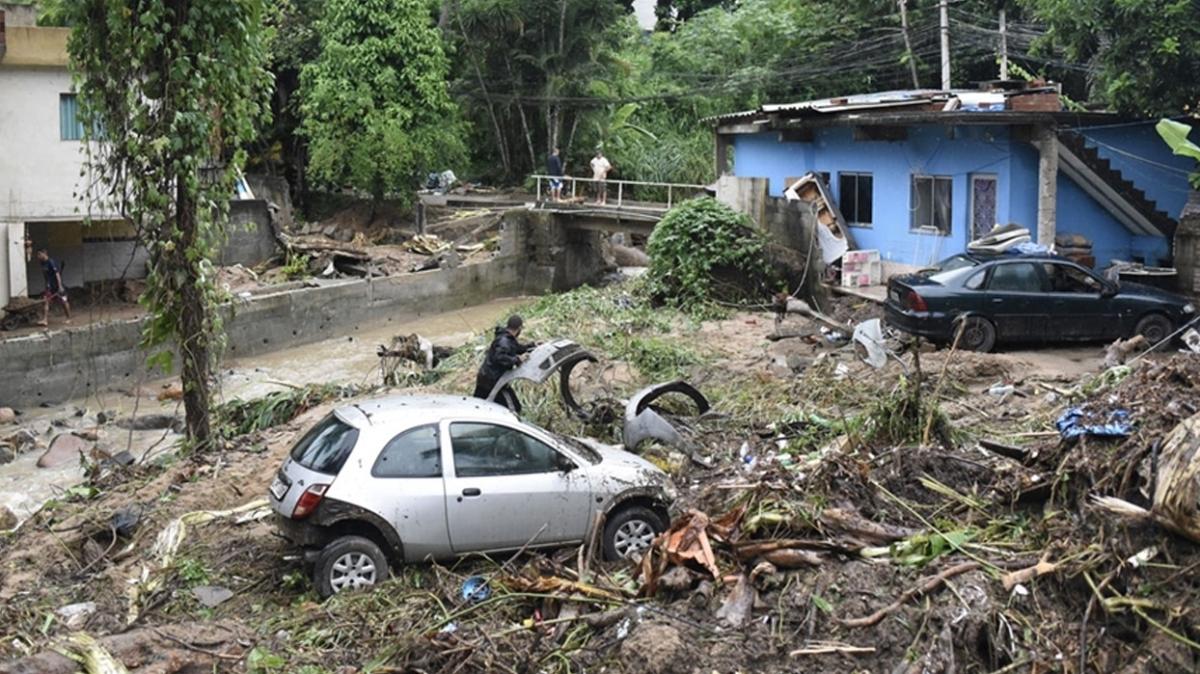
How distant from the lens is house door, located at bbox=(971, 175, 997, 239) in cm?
2152

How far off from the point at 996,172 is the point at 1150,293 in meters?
3.87

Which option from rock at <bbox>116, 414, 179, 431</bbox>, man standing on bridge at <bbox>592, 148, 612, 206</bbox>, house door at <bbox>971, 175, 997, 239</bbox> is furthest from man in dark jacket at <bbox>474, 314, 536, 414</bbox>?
man standing on bridge at <bbox>592, 148, 612, 206</bbox>

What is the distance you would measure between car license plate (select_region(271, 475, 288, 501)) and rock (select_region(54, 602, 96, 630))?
5.02ft

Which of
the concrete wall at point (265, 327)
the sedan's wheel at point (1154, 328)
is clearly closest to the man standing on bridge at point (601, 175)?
the concrete wall at point (265, 327)

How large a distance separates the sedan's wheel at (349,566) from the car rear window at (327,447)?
1.81ft

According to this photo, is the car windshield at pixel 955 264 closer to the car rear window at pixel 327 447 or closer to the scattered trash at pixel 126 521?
the car rear window at pixel 327 447

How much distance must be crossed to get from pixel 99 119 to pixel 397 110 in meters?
22.9

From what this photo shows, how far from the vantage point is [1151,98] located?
1975 centimetres

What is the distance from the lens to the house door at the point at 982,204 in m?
21.5

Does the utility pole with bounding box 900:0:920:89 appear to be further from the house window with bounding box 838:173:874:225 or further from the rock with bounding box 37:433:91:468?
the rock with bounding box 37:433:91:468

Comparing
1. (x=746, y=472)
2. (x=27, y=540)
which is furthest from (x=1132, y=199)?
(x=27, y=540)

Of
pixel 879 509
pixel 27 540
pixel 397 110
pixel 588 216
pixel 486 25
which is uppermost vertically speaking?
pixel 486 25

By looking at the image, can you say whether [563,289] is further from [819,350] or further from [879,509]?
[879,509]

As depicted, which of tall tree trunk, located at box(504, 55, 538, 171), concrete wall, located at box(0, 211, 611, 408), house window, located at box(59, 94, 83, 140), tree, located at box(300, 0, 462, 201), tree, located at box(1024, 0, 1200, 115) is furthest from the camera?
tall tree trunk, located at box(504, 55, 538, 171)
